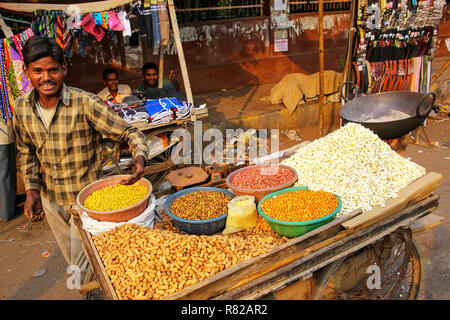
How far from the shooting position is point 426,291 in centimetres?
326

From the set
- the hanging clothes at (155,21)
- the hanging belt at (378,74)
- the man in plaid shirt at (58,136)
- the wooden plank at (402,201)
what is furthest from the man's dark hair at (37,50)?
the hanging belt at (378,74)

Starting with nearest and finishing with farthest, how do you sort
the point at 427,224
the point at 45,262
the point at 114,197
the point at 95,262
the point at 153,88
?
1. the point at 95,262
2. the point at 114,197
3. the point at 427,224
4. the point at 45,262
5. the point at 153,88

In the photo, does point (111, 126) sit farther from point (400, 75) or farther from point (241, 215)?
point (400, 75)

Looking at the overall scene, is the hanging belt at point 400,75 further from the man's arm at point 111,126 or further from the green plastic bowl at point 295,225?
the man's arm at point 111,126

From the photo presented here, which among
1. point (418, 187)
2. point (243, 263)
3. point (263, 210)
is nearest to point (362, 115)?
point (418, 187)

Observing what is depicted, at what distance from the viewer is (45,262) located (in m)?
3.98

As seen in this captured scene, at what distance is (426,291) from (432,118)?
612cm

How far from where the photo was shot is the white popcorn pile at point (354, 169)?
2.54 meters

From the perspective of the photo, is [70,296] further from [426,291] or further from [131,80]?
[131,80]

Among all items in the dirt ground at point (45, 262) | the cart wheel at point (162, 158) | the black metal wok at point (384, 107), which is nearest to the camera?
the dirt ground at point (45, 262)

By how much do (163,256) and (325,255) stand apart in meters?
1.04

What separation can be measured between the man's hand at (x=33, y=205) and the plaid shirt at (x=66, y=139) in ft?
0.19

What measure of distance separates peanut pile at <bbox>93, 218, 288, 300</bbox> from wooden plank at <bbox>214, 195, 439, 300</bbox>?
158 mm
